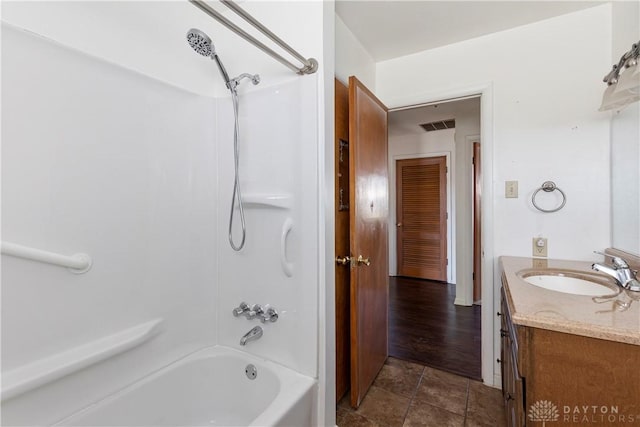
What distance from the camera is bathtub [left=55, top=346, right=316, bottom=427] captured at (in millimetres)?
1207

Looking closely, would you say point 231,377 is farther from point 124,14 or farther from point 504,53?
point 504,53

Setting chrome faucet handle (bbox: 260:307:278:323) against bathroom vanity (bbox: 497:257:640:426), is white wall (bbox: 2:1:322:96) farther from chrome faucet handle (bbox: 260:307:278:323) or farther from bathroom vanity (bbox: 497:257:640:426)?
bathroom vanity (bbox: 497:257:640:426)

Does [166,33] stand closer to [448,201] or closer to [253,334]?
[253,334]

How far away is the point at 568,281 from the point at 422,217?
10.8ft

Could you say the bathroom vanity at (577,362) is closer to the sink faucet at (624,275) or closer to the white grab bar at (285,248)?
the sink faucet at (624,275)

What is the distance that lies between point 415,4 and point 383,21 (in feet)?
0.75

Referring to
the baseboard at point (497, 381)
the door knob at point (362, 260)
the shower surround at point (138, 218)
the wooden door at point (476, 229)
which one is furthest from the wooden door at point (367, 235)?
the wooden door at point (476, 229)

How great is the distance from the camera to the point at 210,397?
1550 mm

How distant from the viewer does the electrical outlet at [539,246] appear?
184 centimetres

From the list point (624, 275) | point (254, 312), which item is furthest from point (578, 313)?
point (254, 312)

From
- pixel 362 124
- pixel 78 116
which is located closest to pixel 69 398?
pixel 78 116

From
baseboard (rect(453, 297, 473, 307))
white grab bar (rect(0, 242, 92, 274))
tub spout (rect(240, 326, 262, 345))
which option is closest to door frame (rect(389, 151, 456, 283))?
baseboard (rect(453, 297, 473, 307))

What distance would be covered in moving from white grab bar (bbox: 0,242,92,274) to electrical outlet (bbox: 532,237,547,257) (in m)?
2.54
